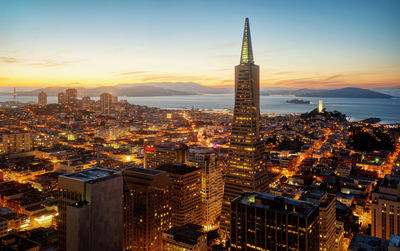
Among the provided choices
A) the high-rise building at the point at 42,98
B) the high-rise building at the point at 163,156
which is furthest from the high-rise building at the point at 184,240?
the high-rise building at the point at 42,98

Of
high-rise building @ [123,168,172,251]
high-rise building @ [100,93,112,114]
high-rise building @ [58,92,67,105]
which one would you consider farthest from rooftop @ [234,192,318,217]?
high-rise building @ [58,92,67,105]

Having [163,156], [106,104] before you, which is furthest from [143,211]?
[106,104]

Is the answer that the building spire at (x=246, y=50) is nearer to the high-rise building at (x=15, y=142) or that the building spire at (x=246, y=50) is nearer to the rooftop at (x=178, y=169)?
the rooftop at (x=178, y=169)

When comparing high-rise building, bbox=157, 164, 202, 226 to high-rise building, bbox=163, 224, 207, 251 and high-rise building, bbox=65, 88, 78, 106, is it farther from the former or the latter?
high-rise building, bbox=65, 88, 78, 106

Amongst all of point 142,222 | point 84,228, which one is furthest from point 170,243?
point 84,228

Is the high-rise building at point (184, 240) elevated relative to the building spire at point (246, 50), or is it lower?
lower

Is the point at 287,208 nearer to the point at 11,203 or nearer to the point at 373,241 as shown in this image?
the point at 373,241
